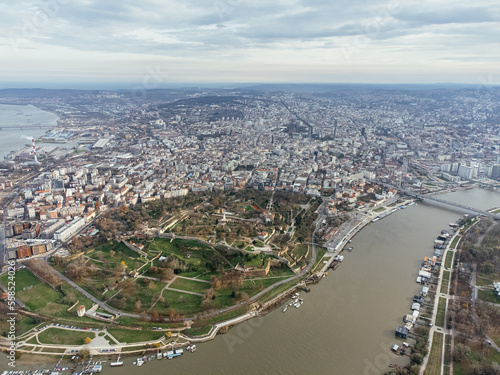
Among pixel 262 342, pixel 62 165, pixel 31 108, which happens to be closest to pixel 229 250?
pixel 262 342

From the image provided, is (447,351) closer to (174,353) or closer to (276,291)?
(276,291)

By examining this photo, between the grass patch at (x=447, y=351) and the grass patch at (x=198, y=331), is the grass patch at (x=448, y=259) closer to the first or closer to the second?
the grass patch at (x=447, y=351)

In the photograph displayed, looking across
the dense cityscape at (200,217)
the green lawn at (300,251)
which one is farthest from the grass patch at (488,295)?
the green lawn at (300,251)

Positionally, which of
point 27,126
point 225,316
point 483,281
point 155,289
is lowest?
point 225,316

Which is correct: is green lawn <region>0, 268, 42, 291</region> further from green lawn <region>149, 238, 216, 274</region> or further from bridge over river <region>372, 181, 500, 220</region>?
bridge over river <region>372, 181, 500, 220</region>

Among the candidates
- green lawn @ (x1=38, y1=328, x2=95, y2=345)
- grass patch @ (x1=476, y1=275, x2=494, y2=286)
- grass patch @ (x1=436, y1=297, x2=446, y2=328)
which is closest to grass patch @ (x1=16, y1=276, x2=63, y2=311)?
green lawn @ (x1=38, y1=328, x2=95, y2=345)

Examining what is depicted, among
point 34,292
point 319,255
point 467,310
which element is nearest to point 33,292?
point 34,292
